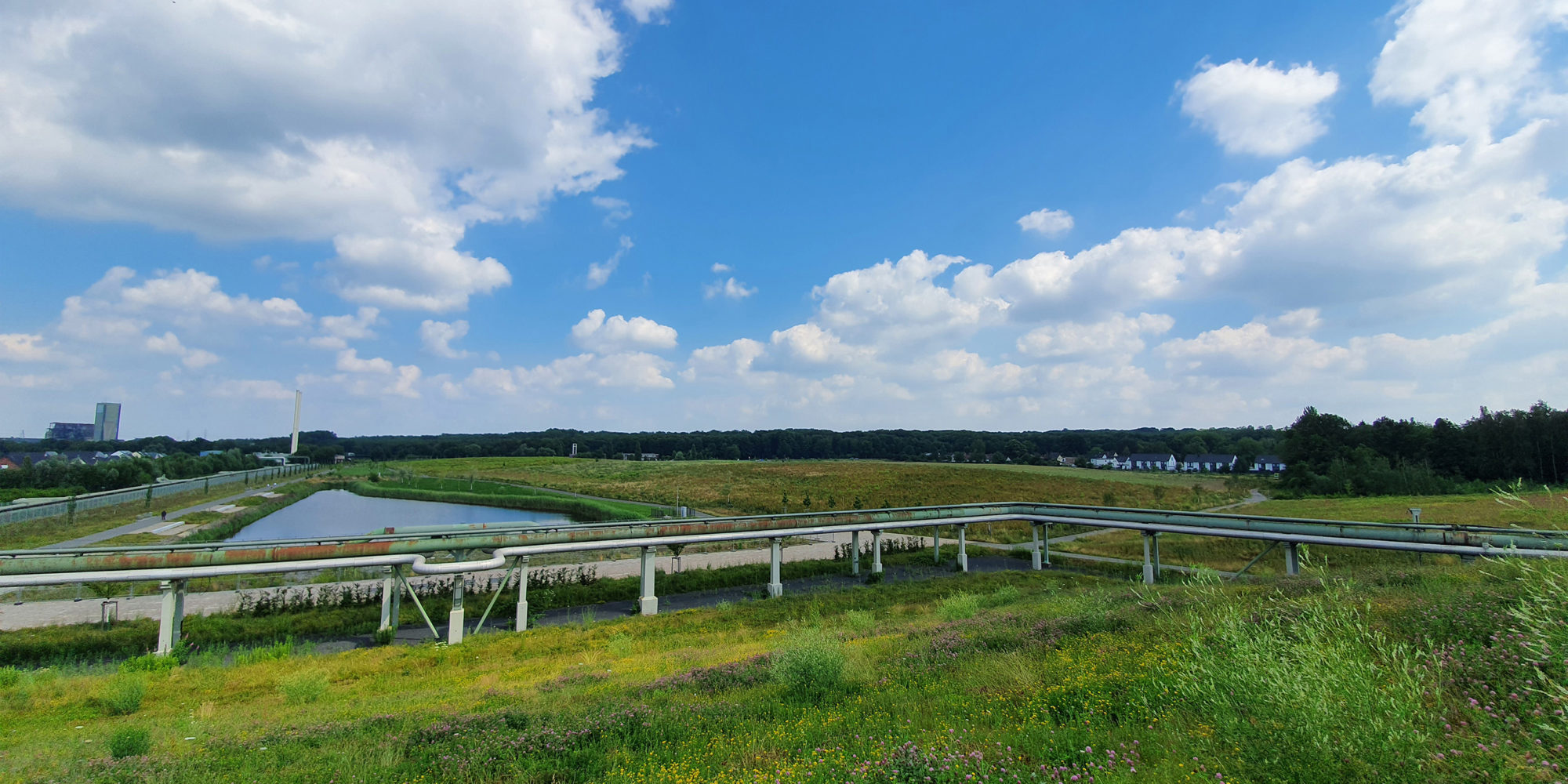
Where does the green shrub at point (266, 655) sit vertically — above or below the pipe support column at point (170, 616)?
below

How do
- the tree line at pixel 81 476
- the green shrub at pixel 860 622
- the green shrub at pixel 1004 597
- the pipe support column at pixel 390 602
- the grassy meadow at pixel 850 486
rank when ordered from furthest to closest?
the tree line at pixel 81 476, the grassy meadow at pixel 850 486, the green shrub at pixel 1004 597, the pipe support column at pixel 390 602, the green shrub at pixel 860 622

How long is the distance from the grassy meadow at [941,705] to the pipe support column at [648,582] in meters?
8.55

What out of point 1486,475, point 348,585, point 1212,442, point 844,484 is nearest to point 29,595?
point 348,585

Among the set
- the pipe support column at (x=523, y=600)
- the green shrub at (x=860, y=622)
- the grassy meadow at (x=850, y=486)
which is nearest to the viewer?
the green shrub at (x=860, y=622)

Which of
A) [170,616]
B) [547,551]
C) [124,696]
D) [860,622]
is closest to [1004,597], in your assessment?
[860,622]

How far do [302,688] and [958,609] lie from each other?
64.5ft

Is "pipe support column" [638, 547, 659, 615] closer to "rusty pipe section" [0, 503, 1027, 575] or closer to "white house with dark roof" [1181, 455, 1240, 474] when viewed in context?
"rusty pipe section" [0, 503, 1027, 575]

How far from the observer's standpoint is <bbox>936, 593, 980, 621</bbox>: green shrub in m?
21.9

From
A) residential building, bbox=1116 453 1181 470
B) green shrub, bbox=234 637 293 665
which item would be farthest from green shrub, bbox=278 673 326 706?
residential building, bbox=1116 453 1181 470

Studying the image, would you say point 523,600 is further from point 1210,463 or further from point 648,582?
point 1210,463

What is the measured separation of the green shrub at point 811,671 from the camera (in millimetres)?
11734

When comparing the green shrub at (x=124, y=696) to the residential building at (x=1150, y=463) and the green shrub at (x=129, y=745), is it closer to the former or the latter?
the green shrub at (x=129, y=745)

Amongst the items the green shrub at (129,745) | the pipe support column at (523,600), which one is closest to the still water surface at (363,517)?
the pipe support column at (523,600)

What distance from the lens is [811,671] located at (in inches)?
477
